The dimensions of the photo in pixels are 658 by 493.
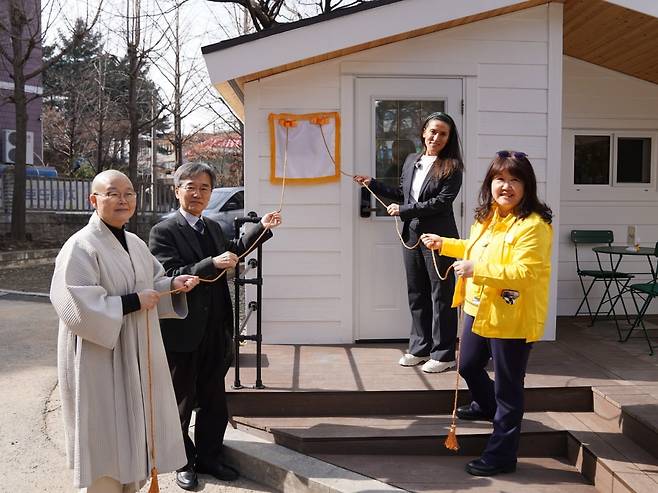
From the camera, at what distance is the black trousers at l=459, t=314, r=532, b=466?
2969 mm

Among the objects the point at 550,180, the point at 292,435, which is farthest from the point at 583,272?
the point at 292,435

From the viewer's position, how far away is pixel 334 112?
4.84 meters

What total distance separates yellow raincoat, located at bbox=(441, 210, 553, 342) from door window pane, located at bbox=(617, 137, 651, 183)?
3.93 m

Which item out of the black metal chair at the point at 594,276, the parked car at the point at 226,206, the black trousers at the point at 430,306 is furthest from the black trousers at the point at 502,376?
the parked car at the point at 226,206

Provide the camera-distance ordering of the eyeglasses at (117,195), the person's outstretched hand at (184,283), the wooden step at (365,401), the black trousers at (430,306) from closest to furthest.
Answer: the eyeglasses at (117,195) < the person's outstretched hand at (184,283) < the wooden step at (365,401) < the black trousers at (430,306)

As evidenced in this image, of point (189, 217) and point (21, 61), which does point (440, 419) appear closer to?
point (189, 217)

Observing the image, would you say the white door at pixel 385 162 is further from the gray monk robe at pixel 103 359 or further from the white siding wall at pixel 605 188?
the gray monk robe at pixel 103 359

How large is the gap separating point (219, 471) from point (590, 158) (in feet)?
16.0

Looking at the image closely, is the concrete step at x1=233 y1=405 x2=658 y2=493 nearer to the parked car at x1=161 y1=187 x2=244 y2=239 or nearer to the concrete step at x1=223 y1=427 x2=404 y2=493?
→ the concrete step at x1=223 y1=427 x2=404 y2=493

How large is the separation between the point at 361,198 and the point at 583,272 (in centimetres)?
249

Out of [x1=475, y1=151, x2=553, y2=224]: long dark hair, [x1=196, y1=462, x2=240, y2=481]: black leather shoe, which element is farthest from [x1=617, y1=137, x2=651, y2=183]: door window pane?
[x1=196, y1=462, x2=240, y2=481]: black leather shoe

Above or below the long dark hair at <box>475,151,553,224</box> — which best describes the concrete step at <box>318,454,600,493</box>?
below

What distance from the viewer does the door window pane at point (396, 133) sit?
4898mm

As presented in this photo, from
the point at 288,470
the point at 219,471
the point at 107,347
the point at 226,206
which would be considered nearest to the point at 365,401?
the point at 288,470
